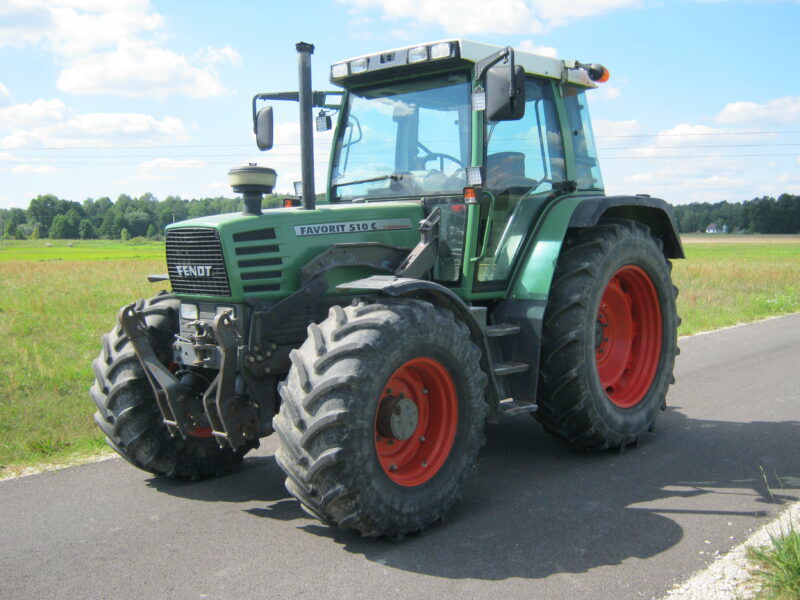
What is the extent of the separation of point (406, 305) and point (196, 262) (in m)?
1.40

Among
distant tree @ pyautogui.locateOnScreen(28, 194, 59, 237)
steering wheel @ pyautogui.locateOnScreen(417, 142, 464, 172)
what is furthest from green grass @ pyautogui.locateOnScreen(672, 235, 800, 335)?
distant tree @ pyautogui.locateOnScreen(28, 194, 59, 237)

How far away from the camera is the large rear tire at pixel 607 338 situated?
5.36 m

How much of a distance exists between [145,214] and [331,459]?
78.2 meters

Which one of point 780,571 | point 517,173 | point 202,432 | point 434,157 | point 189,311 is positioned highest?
point 434,157

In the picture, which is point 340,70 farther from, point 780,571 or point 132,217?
point 132,217

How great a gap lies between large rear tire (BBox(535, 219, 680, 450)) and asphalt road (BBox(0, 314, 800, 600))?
0.30 metres

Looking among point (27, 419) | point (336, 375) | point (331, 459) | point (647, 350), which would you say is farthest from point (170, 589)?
point (647, 350)

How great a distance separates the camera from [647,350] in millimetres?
6379

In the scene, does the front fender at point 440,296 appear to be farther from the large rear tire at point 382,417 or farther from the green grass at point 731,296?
the green grass at point 731,296

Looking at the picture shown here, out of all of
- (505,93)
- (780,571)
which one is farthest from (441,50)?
(780,571)

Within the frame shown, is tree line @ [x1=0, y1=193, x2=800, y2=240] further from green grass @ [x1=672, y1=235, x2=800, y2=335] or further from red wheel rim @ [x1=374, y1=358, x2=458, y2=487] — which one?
red wheel rim @ [x1=374, y1=358, x2=458, y2=487]

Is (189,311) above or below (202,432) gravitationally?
above

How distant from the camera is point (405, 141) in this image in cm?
559

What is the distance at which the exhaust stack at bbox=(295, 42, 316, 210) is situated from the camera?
4590 millimetres
